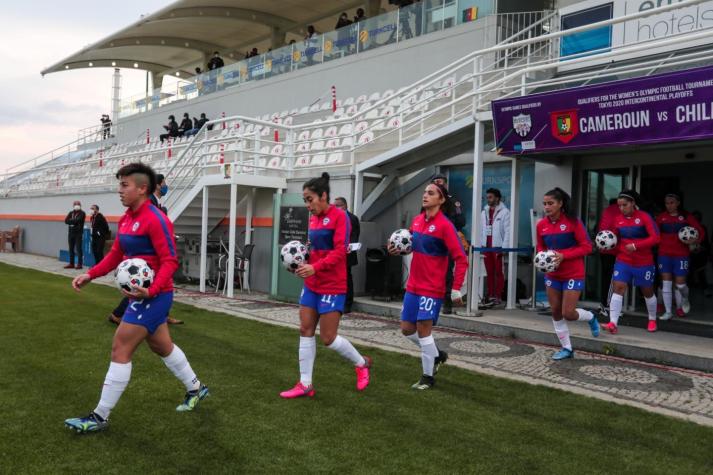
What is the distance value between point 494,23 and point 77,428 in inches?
593

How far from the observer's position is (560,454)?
4.29m

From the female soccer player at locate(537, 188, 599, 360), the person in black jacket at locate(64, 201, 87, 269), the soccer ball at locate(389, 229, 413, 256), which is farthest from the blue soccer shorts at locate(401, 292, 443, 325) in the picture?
the person in black jacket at locate(64, 201, 87, 269)

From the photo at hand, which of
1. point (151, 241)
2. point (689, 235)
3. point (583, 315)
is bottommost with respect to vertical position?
point (583, 315)

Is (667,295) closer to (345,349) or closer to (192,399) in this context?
(345,349)

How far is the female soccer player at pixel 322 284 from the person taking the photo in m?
5.42

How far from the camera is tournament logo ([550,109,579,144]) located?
346 inches

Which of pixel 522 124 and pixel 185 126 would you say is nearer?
pixel 522 124

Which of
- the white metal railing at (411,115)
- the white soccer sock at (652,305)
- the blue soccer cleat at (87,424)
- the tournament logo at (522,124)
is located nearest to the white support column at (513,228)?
the tournament logo at (522,124)

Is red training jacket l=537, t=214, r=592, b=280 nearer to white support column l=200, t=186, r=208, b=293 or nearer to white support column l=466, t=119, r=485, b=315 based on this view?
white support column l=466, t=119, r=485, b=315

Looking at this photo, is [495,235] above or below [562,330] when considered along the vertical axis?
above

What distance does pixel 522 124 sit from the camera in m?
9.44

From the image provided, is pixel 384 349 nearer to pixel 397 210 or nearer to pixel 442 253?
pixel 442 253

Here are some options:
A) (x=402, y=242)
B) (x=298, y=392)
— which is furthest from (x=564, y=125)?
(x=298, y=392)

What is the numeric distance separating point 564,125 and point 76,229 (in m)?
14.4
